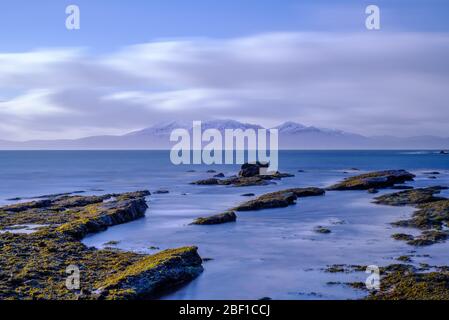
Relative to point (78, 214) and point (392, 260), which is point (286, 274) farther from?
point (78, 214)

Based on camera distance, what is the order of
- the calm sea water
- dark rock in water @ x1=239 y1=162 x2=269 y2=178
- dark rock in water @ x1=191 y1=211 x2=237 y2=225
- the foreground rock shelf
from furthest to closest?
dark rock in water @ x1=239 y1=162 x2=269 y2=178 → dark rock in water @ x1=191 y1=211 x2=237 y2=225 → the calm sea water → the foreground rock shelf

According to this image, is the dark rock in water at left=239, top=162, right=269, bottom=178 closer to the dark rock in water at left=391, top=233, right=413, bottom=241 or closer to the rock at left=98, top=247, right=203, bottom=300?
the dark rock in water at left=391, top=233, right=413, bottom=241

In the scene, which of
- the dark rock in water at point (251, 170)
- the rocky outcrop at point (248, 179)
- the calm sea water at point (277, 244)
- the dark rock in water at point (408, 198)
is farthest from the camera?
the dark rock in water at point (251, 170)

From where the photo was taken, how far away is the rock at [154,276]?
21.5m

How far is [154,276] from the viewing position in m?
23.3

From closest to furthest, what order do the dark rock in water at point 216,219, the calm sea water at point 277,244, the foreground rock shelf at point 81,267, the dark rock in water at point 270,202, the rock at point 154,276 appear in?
1. the rock at point 154,276
2. the foreground rock shelf at point 81,267
3. the calm sea water at point 277,244
4. the dark rock in water at point 216,219
5. the dark rock in water at point 270,202

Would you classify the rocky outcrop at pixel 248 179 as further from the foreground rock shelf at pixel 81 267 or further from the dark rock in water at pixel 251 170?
the foreground rock shelf at pixel 81 267

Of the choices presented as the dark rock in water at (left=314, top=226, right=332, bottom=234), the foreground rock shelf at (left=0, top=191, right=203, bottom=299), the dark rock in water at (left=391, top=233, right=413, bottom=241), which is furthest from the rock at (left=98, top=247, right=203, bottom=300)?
the dark rock in water at (left=391, top=233, right=413, bottom=241)

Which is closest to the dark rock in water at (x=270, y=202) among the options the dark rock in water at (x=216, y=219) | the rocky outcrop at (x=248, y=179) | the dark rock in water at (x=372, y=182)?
the dark rock in water at (x=216, y=219)

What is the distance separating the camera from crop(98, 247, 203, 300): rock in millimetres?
21500

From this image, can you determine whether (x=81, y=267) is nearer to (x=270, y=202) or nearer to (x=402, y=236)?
(x=402, y=236)
